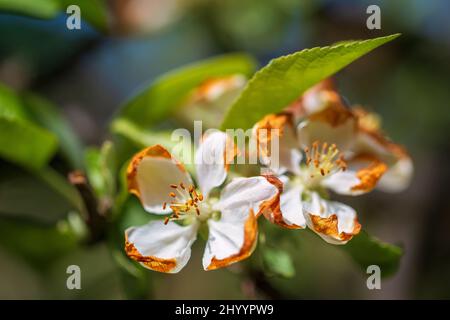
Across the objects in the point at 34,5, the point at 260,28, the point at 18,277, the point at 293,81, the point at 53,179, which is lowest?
the point at 18,277

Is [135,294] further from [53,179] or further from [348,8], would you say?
[348,8]

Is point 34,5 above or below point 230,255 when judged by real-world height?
above

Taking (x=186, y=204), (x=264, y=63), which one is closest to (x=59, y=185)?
(x=186, y=204)

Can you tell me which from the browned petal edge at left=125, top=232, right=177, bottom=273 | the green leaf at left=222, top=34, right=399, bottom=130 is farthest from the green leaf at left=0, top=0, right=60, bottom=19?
the browned petal edge at left=125, top=232, right=177, bottom=273

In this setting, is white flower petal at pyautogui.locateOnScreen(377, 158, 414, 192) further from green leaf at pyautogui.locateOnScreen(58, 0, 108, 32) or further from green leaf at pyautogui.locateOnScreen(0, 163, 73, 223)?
green leaf at pyautogui.locateOnScreen(0, 163, 73, 223)

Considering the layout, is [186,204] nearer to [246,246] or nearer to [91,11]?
[246,246]

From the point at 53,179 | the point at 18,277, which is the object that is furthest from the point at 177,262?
the point at 18,277

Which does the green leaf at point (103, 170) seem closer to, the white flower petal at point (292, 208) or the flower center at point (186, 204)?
the flower center at point (186, 204)
